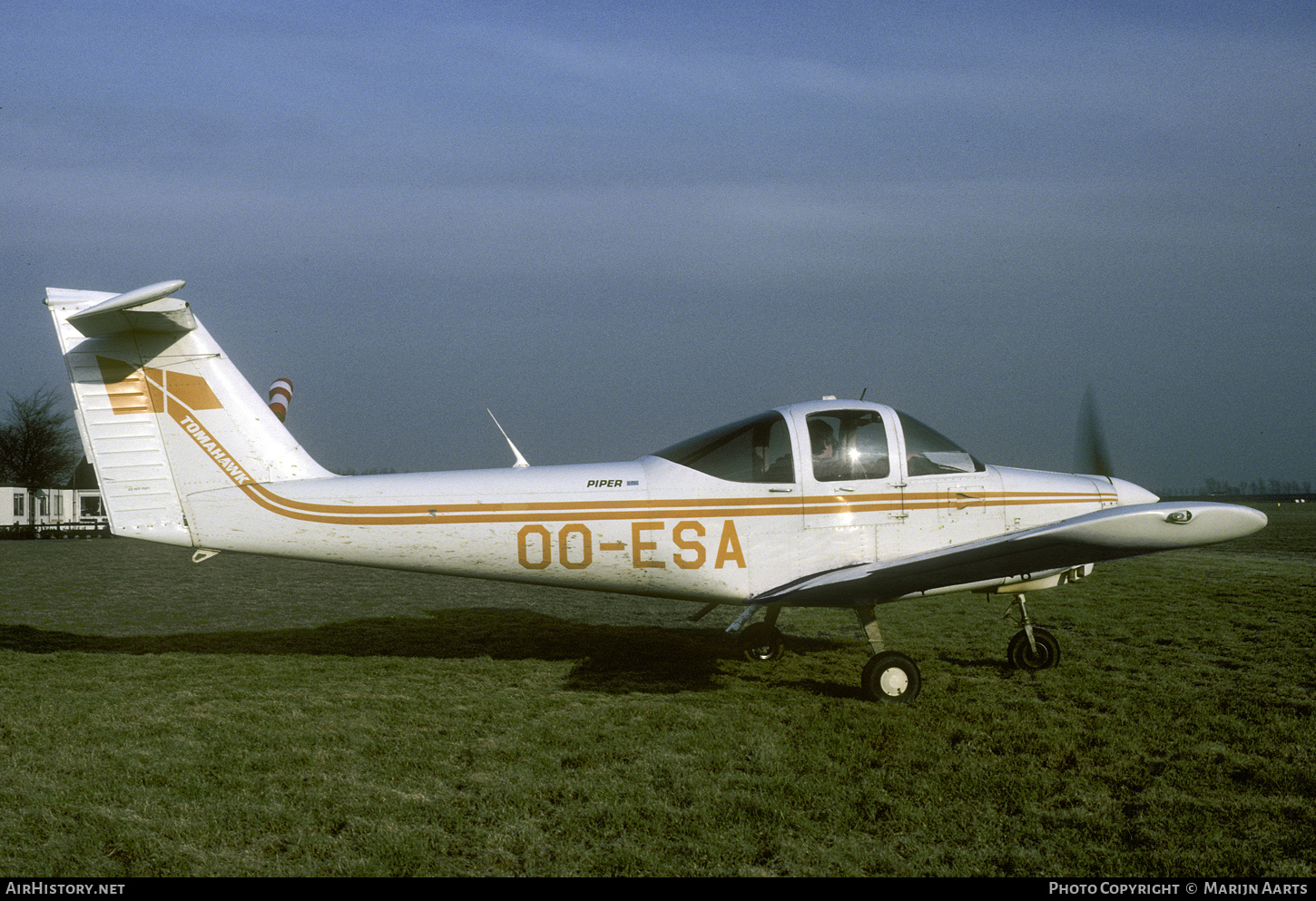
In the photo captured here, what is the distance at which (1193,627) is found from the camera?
9289mm

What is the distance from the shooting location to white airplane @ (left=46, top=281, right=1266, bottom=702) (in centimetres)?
650

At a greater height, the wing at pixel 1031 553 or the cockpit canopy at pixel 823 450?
the cockpit canopy at pixel 823 450

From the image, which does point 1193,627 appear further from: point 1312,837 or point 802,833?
point 802,833

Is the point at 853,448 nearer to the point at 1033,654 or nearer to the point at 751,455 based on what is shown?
the point at 751,455

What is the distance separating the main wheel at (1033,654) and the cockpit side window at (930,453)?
5.50 feet

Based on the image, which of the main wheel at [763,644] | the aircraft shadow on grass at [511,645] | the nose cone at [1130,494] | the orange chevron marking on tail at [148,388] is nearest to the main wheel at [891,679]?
the aircraft shadow on grass at [511,645]

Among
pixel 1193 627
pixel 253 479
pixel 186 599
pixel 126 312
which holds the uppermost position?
pixel 126 312

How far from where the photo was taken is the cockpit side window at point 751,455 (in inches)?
259

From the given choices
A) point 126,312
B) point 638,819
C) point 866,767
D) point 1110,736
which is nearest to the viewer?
point 638,819

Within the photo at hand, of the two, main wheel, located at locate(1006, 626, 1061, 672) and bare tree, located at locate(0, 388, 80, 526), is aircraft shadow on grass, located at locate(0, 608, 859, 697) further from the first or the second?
bare tree, located at locate(0, 388, 80, 526)

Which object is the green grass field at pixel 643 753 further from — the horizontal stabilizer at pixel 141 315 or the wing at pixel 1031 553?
the horizontal stabilizer at pixel 141 315
